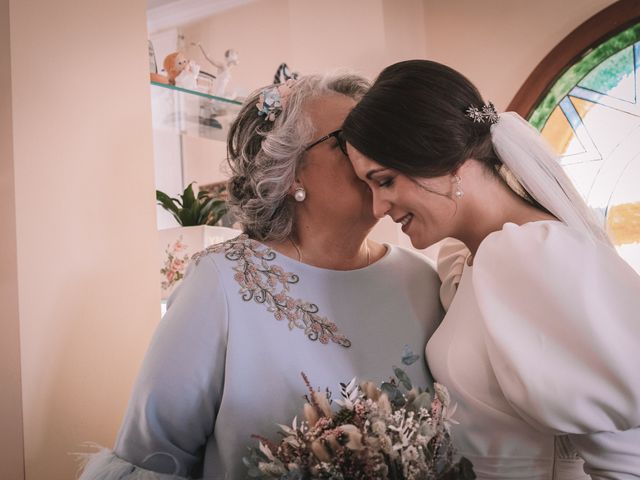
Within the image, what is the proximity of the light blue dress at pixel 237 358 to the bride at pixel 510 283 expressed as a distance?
0.18 metres

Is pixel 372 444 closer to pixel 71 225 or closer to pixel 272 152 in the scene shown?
pixel 272 152

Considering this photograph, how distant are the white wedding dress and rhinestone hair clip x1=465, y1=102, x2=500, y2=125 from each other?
0.27 m

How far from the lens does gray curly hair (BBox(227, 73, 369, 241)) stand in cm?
170

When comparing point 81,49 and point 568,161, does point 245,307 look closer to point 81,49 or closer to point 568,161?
point 81,49

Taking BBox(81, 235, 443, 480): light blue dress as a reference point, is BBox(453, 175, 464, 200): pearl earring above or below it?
above

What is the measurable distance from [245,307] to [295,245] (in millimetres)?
259

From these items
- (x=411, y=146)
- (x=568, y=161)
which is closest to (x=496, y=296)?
(x=411, y=146)

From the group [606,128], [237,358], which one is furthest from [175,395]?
[606,128]

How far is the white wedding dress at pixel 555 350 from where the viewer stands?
46.3 inches

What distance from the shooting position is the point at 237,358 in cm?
150

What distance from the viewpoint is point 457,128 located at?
1448 millimetres

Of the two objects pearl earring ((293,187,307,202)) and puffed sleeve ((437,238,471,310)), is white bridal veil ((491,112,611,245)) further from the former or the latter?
pearl earring ((293,187,307,202))

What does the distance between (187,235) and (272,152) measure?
68cm

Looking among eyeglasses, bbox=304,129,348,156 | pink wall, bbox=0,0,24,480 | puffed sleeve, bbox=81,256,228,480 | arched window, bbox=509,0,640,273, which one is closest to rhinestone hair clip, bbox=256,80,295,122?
eyeglasses, bbox=304,129,348,156
